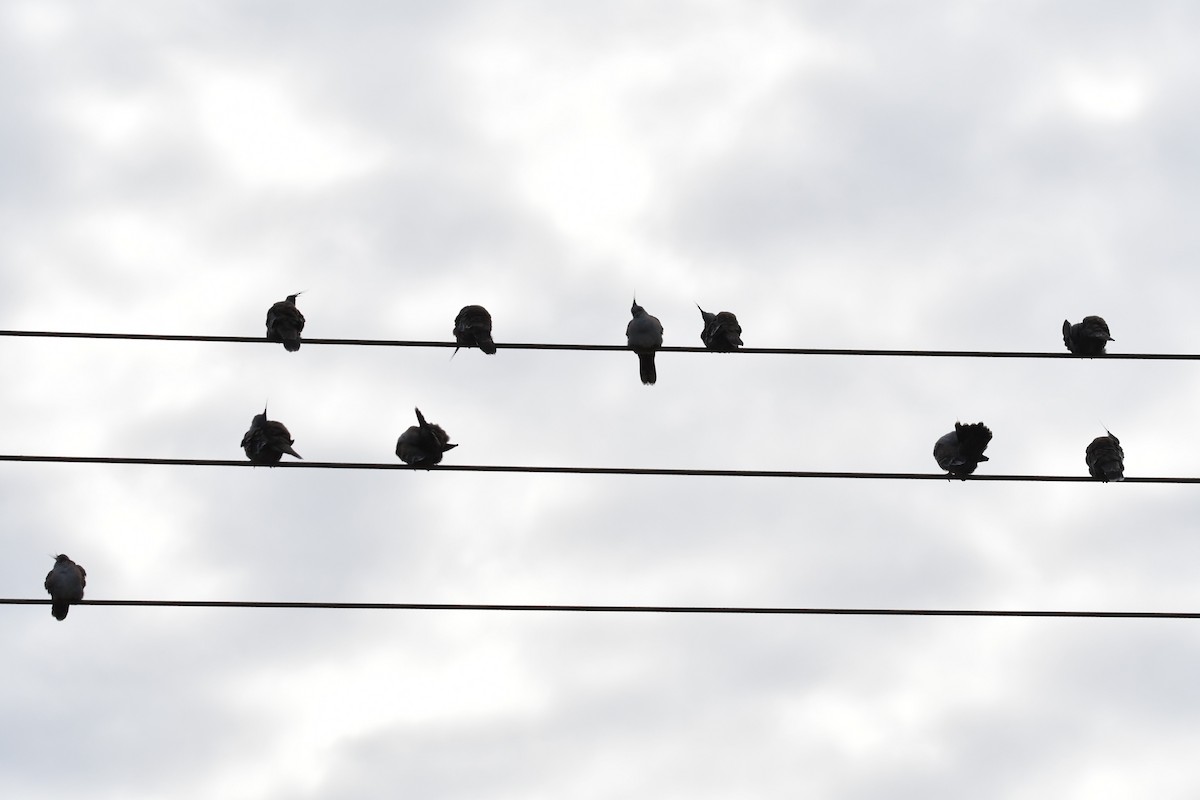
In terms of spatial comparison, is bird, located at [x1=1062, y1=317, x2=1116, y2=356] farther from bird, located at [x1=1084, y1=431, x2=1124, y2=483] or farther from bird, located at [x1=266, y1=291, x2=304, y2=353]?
bird, located at [x1=266, y1=291, x2=304, y2=353]

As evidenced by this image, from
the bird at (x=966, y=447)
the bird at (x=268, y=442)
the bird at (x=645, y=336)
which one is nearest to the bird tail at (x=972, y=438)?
the bird at (x=966, y=447)

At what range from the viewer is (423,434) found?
16.9 metres

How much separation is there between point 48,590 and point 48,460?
244 inches

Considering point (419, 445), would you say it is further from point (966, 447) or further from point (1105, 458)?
point (1105, 458)

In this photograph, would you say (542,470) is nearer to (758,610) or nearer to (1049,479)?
(758,610)

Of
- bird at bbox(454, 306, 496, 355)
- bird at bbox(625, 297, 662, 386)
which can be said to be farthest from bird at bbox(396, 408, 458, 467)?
bird at bbox(625, 297, 662, 386)

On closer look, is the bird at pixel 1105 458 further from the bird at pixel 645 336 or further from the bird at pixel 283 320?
the bird at pixel 283 320

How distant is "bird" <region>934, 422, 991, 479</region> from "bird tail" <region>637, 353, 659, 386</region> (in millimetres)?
3562

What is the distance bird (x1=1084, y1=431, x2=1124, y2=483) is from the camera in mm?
17188

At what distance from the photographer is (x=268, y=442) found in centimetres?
1681

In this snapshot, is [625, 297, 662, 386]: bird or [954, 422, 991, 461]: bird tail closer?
[954, 422, 991, 461]: bird tail

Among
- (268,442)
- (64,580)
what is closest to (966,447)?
(268,442)

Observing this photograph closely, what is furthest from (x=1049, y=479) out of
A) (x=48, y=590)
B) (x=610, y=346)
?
(x=48, y=590)

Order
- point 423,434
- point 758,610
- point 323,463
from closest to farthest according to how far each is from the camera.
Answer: point 758,610 < point 323,463 < point 423,434
